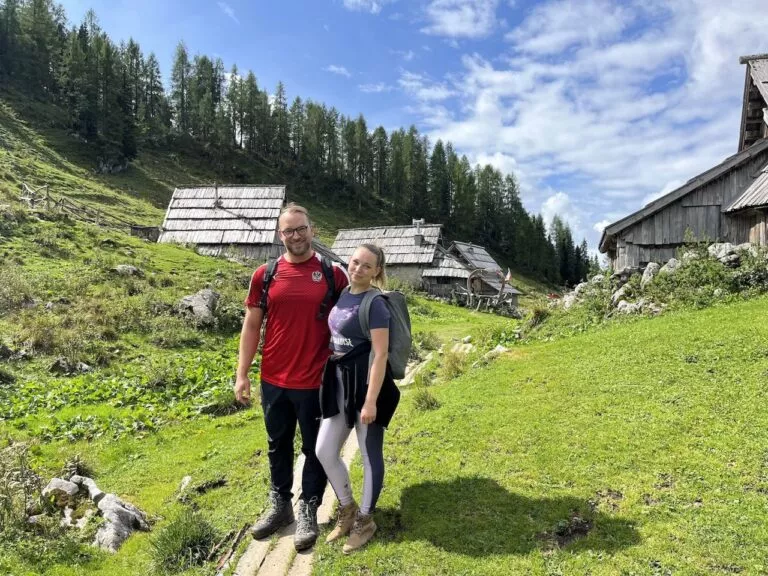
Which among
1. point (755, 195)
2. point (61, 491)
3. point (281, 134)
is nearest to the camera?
point (61, 491)

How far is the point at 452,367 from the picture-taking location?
11531 mm

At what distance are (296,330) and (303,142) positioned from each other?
9242cm

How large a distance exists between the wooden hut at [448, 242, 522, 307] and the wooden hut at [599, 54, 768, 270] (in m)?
29.5

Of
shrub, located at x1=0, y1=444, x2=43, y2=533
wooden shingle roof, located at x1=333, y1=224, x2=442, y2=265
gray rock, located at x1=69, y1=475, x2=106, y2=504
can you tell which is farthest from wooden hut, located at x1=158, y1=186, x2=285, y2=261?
shrub, located at x1=0, y1=444, x2=43, y2=533

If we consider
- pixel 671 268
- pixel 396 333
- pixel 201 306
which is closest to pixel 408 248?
pixel 201 306

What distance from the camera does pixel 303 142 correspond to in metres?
91.3

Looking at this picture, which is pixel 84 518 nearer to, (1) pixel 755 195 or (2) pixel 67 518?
(2) pixel 67 518

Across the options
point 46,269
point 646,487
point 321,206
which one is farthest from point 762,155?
point 321,206

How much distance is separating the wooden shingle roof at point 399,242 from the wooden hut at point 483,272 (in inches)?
142

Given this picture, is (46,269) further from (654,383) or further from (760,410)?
(760,410)

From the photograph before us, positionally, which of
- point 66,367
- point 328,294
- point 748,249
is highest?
point 748,249

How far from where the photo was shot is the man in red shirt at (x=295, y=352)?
4492 millimetres

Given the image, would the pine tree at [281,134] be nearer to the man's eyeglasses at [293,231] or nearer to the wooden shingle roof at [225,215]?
the wooden shingle roof at [225,215]

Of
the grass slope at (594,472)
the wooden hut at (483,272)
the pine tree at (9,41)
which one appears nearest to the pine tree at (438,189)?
the wooden hut at (483,272)
